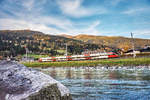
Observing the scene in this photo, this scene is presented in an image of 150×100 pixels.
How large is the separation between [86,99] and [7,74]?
14.0 ft

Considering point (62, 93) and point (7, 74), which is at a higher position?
point (7, 74)

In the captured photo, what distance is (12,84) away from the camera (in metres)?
5.70

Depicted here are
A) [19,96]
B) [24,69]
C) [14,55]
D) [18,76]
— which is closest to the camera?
[19,96]

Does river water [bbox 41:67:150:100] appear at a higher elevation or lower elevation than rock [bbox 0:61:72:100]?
lower

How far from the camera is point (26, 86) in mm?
5562

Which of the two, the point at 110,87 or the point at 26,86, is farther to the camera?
the point at 110,87

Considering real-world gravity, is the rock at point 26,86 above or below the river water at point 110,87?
above

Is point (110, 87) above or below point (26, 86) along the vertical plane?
below

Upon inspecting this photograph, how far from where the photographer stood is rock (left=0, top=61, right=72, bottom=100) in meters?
5.31

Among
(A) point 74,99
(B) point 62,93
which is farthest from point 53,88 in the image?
(A) point 74,99

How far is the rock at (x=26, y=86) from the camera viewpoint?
531 cm

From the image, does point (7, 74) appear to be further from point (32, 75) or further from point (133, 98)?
point (133, 98)

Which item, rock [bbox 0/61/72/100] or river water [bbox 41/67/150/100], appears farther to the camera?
river water [bbox 41/67/150/100]

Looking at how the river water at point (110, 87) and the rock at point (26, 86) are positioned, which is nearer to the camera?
the rock at point (26, 86)
